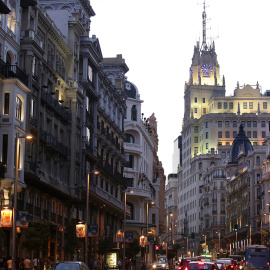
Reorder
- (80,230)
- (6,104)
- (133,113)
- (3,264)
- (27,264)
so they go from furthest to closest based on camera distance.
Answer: (133,113)
(80,230)
(6,104)
(27,264)
(3,264)

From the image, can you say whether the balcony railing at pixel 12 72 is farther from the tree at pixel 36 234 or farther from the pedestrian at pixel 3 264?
the pedestrian at pixel 3 264

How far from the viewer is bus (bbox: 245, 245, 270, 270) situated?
231 ft

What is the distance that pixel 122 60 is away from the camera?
338ft

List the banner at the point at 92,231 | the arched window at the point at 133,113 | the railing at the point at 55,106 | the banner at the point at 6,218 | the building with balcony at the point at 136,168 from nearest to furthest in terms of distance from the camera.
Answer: the banner at the point at 6,218 → the railing at the point at 55,106 → the banner at the point at 92,231 → the building with balcony at the point at 136,168 → the arched window at the point at 133,113

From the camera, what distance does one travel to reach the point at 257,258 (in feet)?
234

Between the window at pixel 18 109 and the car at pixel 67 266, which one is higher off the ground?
the window at pixel 18 109

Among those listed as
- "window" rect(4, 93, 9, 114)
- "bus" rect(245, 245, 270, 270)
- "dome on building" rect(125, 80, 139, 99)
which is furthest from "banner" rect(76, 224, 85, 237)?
"dome on building" rect(125, 80, 139, 99)

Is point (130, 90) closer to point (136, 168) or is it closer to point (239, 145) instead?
point (136, 168)

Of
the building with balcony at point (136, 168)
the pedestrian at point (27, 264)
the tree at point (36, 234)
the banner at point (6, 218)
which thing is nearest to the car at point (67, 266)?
the banner at point (6, 218)

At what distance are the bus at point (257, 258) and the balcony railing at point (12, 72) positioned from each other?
2995 cm

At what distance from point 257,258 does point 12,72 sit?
33.1 metres

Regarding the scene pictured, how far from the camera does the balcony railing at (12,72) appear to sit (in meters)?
49.6

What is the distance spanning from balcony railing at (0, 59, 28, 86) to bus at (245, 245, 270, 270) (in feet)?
98.3

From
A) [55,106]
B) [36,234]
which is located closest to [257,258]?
[55,106]
